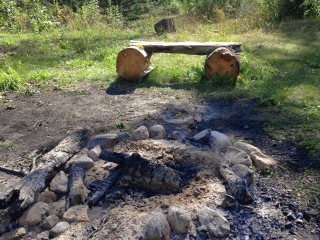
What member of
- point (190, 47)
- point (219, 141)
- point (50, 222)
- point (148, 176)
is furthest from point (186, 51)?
point (50, 222)

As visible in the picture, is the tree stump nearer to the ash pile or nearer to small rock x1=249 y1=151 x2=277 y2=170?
the ash pile

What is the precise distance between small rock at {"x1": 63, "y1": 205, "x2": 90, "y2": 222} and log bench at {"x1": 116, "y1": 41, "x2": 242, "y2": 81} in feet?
12.8

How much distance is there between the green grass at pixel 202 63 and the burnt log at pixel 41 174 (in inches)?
95.3

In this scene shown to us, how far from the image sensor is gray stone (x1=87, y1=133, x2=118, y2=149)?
437 centimetres

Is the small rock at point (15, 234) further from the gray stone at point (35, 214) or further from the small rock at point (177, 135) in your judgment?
the small rock at point (177, 135)

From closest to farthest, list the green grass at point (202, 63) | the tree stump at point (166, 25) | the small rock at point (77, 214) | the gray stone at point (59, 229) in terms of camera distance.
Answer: the gray stone at point (59, 229) → the small rock at point (77, 214) → the green grass at point (202, 63) → the tree stump at point (166, 25)

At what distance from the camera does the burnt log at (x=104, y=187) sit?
3.38 meters

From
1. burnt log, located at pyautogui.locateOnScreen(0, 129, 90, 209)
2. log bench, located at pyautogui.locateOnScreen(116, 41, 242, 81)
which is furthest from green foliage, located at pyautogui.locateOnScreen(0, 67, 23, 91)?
burnt log, located at pyautogui.locateOnScreen(0, 129, 90, 209)

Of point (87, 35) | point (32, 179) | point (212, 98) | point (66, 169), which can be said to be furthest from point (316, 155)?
point (87, 35)

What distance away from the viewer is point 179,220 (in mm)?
2986

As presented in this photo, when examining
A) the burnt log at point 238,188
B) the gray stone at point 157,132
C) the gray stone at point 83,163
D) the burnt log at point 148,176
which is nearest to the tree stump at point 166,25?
the gray stone at point 157,132

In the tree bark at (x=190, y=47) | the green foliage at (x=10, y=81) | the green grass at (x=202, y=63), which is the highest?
the tree bark at (x=190, y=47)

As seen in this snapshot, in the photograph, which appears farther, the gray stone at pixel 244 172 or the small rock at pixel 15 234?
the gray stone at pixel 244 172

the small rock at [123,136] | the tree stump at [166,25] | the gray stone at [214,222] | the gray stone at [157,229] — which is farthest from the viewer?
the tree stump at [166,25]
